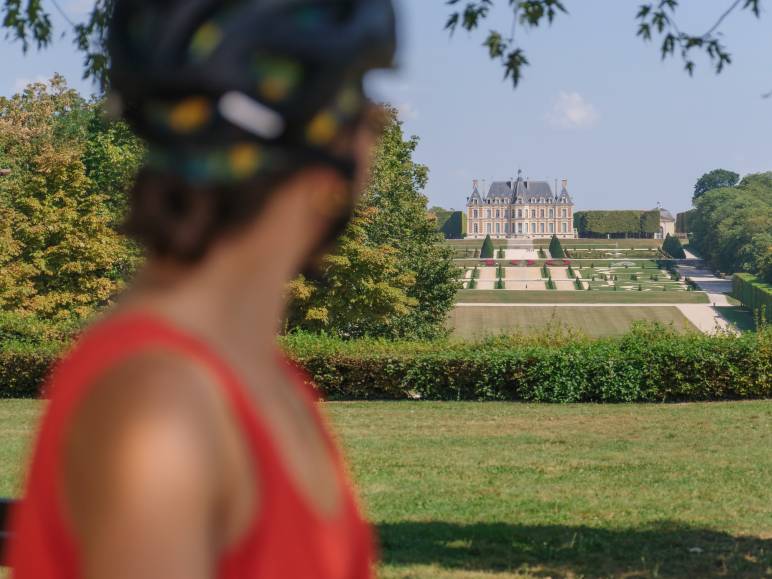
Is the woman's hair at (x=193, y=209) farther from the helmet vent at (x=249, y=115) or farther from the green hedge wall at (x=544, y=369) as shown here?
the green hedge wall at (x=544, y=369)

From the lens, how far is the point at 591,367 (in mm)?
22484

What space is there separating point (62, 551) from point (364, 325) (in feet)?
116

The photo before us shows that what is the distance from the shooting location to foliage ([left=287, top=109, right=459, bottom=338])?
3212cm

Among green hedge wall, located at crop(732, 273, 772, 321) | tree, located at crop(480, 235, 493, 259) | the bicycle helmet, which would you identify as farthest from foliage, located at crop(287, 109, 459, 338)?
tree, located at crop(480, 235, 493, 259)

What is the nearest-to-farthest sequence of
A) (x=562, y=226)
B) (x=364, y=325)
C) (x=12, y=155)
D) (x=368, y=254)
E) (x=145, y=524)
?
(x=145, y=524), (x=368, y=254), (x=364, y=325), (x=12, y=155), (x=562, y=226)

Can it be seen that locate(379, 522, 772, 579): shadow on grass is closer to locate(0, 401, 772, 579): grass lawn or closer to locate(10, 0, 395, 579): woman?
locate(0, 401, 772, 579): grass lawn

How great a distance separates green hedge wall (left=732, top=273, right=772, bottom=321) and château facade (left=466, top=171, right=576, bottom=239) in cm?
9385

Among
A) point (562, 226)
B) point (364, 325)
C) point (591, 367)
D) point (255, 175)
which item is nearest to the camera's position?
point (255, 175)

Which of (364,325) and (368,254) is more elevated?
(368,254)

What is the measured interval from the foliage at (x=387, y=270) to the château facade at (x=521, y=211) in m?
153

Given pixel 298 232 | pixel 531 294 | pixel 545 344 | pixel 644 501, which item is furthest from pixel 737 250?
pixel 298 232

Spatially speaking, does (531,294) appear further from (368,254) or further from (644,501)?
(644,501)

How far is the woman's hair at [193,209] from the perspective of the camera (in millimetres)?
1107

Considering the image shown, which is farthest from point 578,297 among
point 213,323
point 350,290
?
point 213,323
